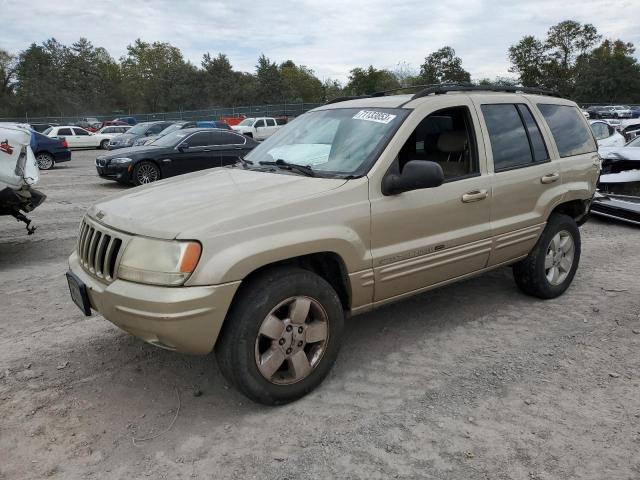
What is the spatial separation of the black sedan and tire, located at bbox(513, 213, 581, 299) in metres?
8.66

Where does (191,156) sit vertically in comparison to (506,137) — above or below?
below

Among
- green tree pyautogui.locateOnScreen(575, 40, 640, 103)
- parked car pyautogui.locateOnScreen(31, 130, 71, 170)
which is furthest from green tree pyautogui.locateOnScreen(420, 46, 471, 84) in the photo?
parked car pyautogui.locateOnScreen(31, 130, 71, 170)

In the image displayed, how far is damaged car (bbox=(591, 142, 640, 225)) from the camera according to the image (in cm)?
806

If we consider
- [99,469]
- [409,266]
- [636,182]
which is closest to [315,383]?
[409,266]

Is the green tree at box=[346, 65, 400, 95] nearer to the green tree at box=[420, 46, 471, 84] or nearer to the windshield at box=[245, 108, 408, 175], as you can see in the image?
the green tree at box=[420, 46, 471, 84]

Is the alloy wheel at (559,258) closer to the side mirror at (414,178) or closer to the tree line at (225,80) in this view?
the side mirror at (414,178)

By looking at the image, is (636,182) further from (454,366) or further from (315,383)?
(315,383)

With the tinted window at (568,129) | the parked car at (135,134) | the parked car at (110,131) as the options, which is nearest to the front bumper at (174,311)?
the tinted window at (568,129)

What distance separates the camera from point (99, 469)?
2627mm

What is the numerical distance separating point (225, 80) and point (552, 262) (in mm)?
61438

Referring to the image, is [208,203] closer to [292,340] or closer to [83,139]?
[292,340]

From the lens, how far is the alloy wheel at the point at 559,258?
4.74 m

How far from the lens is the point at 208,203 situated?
121 inches

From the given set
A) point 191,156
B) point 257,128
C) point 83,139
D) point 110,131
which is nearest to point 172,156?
point 191,156
